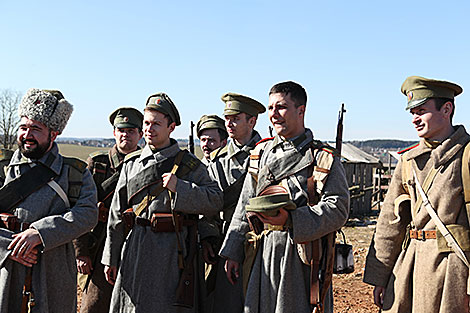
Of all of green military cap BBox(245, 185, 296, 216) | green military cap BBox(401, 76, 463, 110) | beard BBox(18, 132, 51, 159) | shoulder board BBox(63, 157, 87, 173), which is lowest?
green military cap BBox(245, 185, 296, 216)

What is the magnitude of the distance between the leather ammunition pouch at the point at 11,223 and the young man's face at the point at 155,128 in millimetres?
1330

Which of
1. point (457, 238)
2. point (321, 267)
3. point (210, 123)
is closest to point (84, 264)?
point (210, 123)

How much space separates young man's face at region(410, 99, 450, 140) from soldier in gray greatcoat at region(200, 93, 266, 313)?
1941 mm

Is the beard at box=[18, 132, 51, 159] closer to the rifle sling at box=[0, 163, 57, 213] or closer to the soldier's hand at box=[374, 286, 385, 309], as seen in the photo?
the rifle sling at box=[0, 163, 57, 213]

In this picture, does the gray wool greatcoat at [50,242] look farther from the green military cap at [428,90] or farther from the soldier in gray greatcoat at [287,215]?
the green military cap at [428,90]

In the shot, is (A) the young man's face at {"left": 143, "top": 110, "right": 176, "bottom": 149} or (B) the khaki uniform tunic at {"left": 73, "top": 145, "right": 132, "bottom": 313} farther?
(B) the khaki uniform tunic at {"left": 73, "top": 145, "right": 132, "bottom": 313}

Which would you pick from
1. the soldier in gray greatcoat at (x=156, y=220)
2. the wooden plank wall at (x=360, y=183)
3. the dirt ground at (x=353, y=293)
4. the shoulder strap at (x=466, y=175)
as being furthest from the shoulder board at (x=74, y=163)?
the wooden plank wall at (x=360, y=183)

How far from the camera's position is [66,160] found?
4121 mm

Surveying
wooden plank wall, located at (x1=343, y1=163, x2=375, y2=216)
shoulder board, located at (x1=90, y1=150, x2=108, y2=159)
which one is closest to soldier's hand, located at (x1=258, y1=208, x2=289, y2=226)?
shoulder board, located at (x1=90, y1=150, x2=108, y2=159)

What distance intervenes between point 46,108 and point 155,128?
A: 0.99m

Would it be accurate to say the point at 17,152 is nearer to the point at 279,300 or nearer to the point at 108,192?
the point at 108,192

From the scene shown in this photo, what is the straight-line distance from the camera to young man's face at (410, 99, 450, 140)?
3760 millimetres

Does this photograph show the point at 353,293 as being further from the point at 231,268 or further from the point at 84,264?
the point at 84,264

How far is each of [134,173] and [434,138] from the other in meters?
2.62
